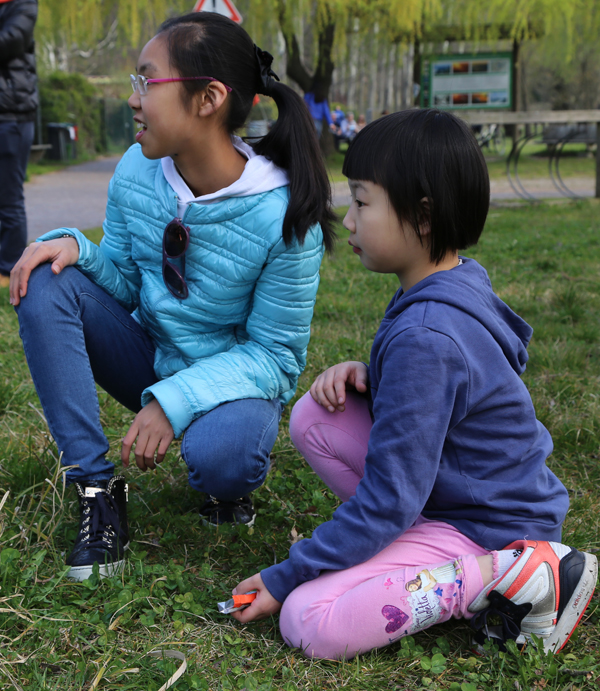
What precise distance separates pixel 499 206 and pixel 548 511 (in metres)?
7.95

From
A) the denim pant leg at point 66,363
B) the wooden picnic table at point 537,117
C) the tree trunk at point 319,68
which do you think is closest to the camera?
the denim pant leg at point 66,363

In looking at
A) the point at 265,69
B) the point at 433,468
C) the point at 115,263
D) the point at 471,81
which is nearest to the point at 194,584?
the point at 433,468

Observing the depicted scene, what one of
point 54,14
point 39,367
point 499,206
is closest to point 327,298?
point 39,367

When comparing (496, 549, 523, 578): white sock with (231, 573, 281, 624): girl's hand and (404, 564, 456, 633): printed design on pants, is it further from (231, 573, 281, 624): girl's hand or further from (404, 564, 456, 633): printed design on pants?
(231, 573, 281, 624): girl's hand

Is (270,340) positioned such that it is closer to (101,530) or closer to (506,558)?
(101,530)

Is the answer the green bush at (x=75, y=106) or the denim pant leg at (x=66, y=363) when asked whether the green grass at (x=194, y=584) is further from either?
the green bush at (x=75, y=106)

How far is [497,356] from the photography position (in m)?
1.56

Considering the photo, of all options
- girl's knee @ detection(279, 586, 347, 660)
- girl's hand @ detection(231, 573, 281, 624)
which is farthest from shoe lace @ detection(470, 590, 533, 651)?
girl's hand @ detection(231, 573, 281, 624)

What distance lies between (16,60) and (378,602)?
4222mm

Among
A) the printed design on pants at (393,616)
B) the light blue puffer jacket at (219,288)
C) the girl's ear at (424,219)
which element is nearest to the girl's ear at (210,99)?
the light blue puffer jacket at (219,288)

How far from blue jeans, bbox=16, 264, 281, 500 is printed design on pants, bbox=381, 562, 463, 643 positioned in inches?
20.4

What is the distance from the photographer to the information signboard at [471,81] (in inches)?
496

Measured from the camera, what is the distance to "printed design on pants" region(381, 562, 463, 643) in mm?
1555

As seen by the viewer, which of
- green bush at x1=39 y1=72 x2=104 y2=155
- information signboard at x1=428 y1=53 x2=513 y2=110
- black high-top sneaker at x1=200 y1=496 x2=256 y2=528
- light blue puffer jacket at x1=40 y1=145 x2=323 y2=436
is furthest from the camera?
green bush at x1=39 y1=72 x2=104 y2=155
